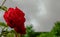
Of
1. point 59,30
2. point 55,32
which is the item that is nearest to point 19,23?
point 55,32

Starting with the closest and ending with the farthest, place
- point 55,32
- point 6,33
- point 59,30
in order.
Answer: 1. point 6,33
2. point 55,32
3. point 59,30

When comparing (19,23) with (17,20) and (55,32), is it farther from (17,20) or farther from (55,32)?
(55,32)

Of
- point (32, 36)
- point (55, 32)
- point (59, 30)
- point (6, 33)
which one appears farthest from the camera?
point (32, 36)

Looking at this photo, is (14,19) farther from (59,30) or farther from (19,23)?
(59,30)

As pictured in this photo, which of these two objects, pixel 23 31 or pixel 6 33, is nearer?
pixel 23 31

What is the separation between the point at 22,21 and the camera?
1.44ft

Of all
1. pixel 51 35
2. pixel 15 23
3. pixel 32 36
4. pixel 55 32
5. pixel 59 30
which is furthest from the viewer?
pixel 32 36

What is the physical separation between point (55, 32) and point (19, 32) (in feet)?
7.84

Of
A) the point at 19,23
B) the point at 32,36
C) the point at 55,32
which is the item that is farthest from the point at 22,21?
the point at 32,36

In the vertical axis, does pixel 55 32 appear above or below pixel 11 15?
above

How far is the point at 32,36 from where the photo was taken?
13.2 ft

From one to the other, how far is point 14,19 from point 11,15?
0.5 inches

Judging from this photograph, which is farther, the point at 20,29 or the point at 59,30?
the point at 59,30

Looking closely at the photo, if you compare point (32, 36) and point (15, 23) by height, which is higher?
point (32, 36)
